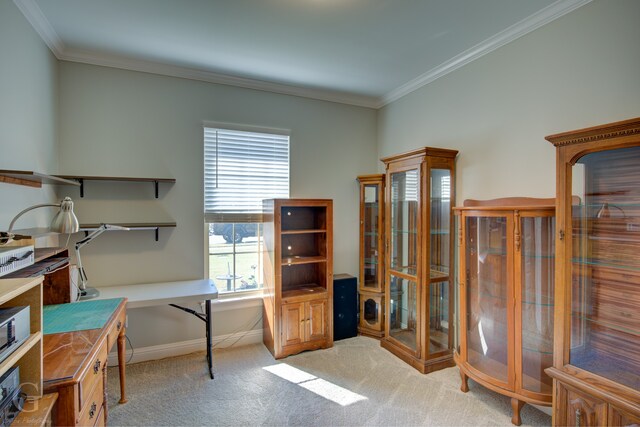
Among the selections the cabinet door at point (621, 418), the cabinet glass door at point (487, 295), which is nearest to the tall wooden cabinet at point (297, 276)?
the cabinet glass door at point (487, 295)

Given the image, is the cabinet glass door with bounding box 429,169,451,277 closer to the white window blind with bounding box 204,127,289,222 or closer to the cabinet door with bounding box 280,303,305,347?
the cabinet door with bounding box 280,303,305,347

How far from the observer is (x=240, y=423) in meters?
2.12

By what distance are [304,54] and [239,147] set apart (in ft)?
3.75

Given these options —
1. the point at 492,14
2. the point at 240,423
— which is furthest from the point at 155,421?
the point at 492,14

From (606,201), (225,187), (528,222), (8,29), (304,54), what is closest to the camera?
(606,201)

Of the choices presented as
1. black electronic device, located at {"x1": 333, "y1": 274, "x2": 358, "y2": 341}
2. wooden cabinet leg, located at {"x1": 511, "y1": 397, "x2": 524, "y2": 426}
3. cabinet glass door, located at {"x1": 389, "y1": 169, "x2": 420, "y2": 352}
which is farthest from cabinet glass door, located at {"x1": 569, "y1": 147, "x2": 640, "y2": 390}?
black electronic device, located at {"x1": 333, "y1": 274, "x2": 358, "y2": 341}

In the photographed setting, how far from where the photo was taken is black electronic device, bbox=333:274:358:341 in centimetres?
344

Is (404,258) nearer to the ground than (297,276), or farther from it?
farther from it

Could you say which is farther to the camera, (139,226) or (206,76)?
(206,76)

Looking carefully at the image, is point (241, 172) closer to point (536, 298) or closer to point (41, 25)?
point (41, 25)

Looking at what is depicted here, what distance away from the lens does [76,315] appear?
1878 mm

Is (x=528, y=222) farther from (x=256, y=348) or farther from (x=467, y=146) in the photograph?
(x=256, y=348)

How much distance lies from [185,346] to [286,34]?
298 centimetres

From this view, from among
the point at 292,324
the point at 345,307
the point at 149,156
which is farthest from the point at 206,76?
the point at 345,307
